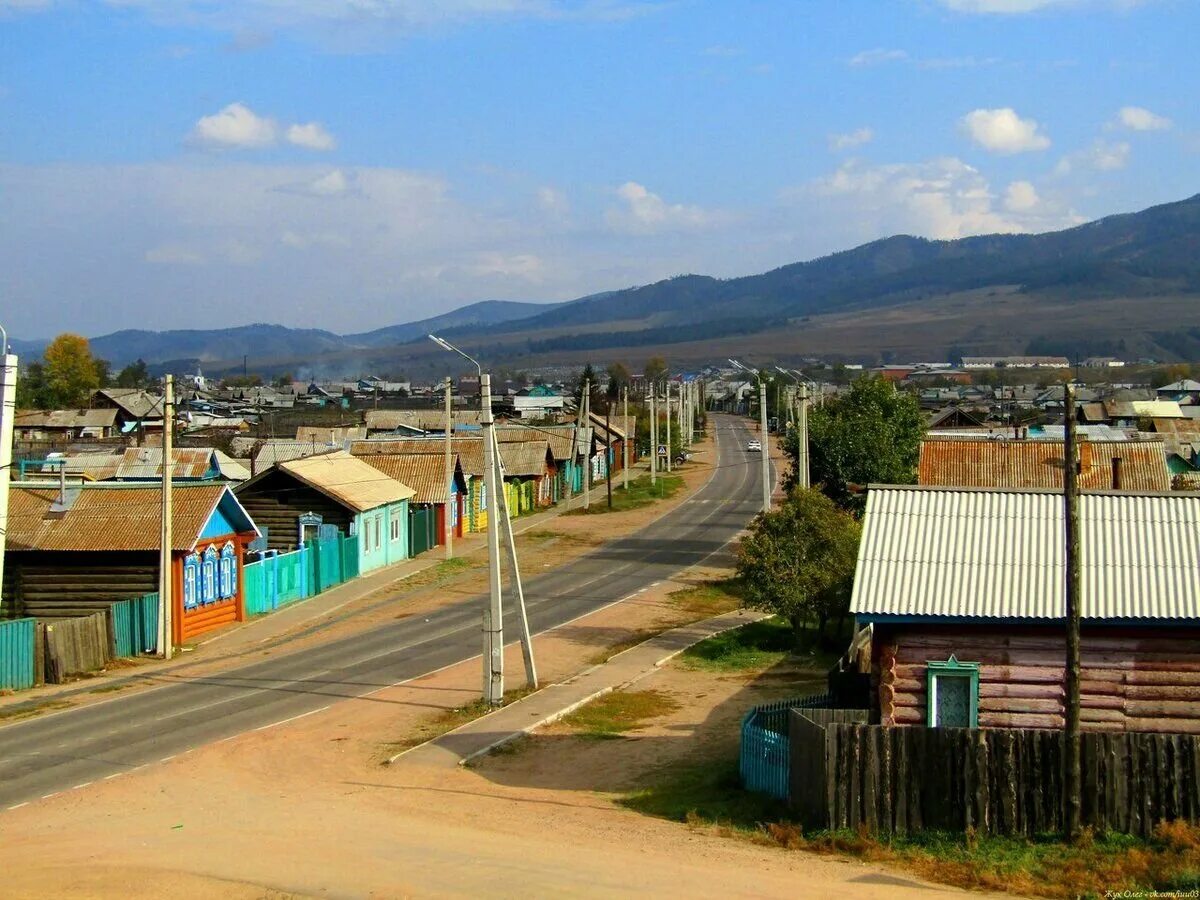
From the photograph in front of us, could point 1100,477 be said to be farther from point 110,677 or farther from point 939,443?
point 110,677

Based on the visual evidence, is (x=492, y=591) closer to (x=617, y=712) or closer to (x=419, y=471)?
(x=617, y=712)

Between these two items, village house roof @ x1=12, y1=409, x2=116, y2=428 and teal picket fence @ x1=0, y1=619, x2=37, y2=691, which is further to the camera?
village house roof @ x1=12, y1=409, x2=116, y2=428

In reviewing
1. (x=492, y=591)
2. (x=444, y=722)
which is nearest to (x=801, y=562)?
(x=492, y=591)

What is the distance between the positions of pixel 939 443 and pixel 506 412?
92.3 metres

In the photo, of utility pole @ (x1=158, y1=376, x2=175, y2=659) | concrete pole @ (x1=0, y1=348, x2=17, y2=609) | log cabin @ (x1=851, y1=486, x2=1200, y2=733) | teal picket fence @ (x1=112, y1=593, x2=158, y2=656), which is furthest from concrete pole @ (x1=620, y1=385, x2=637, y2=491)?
log cabin @ (x1=851, y1=486, x2=1200, y2=733)

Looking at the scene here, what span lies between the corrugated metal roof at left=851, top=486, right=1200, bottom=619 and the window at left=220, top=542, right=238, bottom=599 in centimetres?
2313

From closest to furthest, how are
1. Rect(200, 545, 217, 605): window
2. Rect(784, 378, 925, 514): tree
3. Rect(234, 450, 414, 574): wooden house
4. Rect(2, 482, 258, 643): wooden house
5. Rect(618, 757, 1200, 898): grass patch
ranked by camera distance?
Rect(618, 757, 1200, 898): grass patch → Rect(2, 482, 258, 643): wooden house → Rect(200, 545, 217, 605): window → Rect(234, 450, 414, 574): wooden house → Rect(784, 378, 925, 514): tree

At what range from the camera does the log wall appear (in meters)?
17.8

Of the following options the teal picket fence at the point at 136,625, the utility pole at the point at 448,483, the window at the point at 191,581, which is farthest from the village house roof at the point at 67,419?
the teal picket fence at the point at 136,625

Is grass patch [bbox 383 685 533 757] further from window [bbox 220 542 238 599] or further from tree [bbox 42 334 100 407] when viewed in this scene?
tree [bbox 42 334 100 407]

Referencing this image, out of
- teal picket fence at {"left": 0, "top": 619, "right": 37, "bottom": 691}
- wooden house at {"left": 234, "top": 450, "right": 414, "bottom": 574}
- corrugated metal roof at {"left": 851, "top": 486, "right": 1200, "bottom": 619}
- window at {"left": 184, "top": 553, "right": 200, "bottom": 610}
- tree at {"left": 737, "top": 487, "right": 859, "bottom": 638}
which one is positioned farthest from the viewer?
wooden house at {"left": 234, "top": 450, "right": 414, "bottom": 574}

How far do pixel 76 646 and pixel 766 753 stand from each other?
61.0ft

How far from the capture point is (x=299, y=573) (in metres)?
44.0

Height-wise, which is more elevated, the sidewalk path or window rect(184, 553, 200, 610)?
window rect(184, 553, 200, 610)
